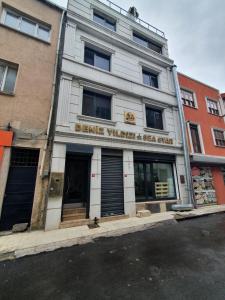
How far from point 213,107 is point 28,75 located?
15718 millimetres

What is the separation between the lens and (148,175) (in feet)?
30.2

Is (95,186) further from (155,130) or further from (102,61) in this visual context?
(102,61)

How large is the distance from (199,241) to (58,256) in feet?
14.8

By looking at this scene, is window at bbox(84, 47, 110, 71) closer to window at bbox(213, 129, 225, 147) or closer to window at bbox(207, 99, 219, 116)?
window at bbox(207, 99, 219, 116)

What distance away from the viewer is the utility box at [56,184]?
20.7 ft

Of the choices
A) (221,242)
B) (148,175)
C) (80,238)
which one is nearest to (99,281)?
(80,238)

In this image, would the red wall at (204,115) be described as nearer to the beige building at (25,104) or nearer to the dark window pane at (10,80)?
the beige building at (25,104)

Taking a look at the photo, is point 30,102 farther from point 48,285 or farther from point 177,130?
point 177,130

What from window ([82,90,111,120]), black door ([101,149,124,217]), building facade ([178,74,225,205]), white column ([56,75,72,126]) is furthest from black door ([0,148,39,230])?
building facade ([178,74,225,205])

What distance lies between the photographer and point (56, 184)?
21.1ft

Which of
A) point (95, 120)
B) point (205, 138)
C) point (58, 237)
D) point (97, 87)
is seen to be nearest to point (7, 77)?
point (97, 87)

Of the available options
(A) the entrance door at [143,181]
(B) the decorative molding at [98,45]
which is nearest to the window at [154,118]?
(A) the entrance door at [143,181]

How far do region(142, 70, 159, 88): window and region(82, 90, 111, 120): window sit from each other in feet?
13.2

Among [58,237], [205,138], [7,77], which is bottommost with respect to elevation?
A: [58,237]
